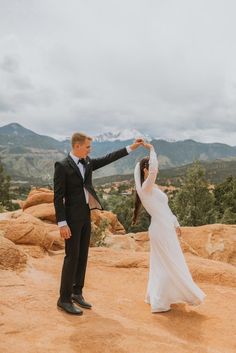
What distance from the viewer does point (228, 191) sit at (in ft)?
188

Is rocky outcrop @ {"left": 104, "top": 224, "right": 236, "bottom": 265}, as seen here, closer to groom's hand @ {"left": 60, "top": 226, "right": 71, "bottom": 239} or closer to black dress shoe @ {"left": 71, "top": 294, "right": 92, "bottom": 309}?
black dress shoe @ {"left": 71, "top": 294, "right": 92, "bottom": 309}

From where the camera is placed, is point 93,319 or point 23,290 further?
point 23,290

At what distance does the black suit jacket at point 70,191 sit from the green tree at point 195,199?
37442 millimetres

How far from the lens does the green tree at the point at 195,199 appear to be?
43188 mm

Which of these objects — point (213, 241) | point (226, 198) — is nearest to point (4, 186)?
point (226, 198)

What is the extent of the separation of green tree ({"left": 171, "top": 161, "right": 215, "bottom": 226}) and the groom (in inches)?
1470

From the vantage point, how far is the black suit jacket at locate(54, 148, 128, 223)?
6.45 meters

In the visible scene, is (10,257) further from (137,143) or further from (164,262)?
(137,143)

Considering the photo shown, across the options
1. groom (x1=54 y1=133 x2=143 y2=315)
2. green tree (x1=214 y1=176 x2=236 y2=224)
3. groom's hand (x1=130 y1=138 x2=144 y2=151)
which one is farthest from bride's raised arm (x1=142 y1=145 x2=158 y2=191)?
green tree (x1=214 y1=176 x2=236 y2=224)

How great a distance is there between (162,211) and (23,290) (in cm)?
312

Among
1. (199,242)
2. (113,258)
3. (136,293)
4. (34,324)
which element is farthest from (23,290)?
(199,242)

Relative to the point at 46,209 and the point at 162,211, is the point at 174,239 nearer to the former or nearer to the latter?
the point at 162,211

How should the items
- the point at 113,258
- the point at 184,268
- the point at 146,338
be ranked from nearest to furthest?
the point at 146,338
the point at 184,268
the point at 113,258

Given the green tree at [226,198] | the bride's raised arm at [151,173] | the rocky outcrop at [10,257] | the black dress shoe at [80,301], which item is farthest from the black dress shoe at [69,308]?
the green tree at [226,198]
